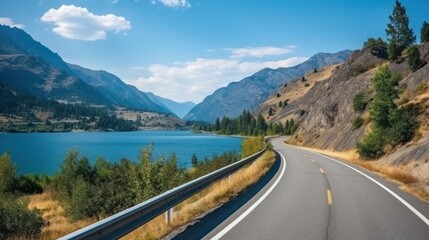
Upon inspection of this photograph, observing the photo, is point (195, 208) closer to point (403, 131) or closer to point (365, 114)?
point (403, 131)

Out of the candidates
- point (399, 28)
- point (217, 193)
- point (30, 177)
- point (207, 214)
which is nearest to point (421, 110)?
point (217, 193)

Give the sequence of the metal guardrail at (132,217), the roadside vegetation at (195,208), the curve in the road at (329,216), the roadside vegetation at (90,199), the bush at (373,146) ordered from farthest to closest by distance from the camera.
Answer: the bush at (373,146)
the roadside vegetation at (90,199)
the roadside vegetation at (195,208)
the curve in the road at (329,216)
the metal guardrail at (132,217)

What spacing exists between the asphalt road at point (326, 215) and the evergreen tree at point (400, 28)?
8229cm

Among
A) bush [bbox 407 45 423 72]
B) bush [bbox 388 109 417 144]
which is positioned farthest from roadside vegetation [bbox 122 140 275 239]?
bush [bbox 407 45 423 72]

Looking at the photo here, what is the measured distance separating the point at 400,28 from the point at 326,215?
9440cm

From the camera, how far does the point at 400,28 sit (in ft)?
307

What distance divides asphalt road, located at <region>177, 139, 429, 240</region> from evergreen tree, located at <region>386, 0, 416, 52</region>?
3240 inches

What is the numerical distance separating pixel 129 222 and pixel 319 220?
5.22m

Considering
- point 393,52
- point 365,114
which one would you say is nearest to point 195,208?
point 365,114

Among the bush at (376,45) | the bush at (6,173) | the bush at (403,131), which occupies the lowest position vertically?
the bush at (6,173)

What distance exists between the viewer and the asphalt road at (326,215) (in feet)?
29.3

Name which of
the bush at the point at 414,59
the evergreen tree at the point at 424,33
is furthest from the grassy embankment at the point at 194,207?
the evergreen tree at the point at 424,33

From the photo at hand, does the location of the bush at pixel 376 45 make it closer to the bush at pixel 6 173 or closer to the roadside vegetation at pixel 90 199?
the roadside vegetation at pixel 90 199

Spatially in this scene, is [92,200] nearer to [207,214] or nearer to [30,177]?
[207,214]
